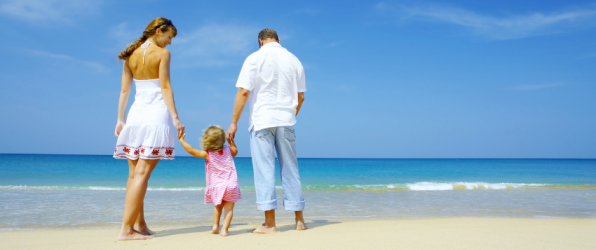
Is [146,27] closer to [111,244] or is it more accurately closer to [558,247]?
[111,244]

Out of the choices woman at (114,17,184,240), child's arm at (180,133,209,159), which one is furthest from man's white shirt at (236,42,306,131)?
woman at (114,17,184,240)

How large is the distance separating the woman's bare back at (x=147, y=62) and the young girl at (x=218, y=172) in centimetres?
66

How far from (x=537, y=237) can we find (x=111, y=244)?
125 inches

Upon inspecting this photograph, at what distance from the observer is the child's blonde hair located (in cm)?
304

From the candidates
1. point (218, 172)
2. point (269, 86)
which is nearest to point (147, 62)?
point (269, 86)

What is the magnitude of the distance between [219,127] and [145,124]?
646mm

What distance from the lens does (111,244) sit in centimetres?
249

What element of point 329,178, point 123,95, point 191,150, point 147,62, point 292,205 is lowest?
point 329,178

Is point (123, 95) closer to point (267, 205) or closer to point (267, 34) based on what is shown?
point (267, 34)

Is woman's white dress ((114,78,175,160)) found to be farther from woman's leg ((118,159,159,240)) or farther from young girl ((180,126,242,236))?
young girl ((180,126,242,236))

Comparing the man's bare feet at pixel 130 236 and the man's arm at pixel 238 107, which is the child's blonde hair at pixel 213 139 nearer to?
the man's arm at pixel 238 107

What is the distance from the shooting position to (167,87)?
2678 mm

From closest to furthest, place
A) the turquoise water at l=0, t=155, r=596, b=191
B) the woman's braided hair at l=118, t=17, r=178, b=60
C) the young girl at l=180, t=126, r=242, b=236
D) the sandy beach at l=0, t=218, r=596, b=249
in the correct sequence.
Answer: the sandy beach at l=0, t=218, r=596, b=249
the woman's braided hair at l=118, t=17, r=178, b=60
the young girl at l=180, t=126, r=242, b=236
the turquoise water at l=0, t=155, r=596, b=191

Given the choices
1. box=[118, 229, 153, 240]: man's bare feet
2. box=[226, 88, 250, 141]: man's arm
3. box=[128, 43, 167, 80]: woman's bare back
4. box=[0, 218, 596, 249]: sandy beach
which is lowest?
box=[0, 218, 596, 249]: sandy beach
